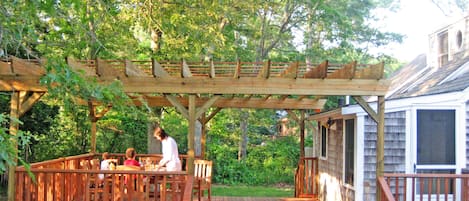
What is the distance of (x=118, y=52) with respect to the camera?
1373 cm

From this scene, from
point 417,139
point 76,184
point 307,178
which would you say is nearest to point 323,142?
point 307,178

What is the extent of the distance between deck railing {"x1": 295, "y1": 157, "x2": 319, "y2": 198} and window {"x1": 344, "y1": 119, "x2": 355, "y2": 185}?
2.30 metres

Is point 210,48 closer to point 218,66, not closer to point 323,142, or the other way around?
point 323,142

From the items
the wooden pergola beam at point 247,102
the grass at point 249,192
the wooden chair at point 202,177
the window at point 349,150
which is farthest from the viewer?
the grass at point 249,192

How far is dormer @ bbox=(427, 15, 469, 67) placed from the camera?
11.9m

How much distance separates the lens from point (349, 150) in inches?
337

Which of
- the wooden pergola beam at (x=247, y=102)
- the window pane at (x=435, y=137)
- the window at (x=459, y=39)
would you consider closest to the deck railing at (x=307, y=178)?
the wooden pergola beam at (x=247, y=102)

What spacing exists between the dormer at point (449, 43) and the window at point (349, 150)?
4.39m

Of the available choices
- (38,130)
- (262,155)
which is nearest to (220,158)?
(262,155)

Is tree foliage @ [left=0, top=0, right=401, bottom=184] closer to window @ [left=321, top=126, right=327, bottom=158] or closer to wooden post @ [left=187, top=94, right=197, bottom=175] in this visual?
wooden post @ [left=187, top=94, right=197, bottom=175]

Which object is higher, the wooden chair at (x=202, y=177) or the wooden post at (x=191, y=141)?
the wooden post at (x=191, y=141)

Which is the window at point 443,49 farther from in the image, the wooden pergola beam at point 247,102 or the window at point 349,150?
the window at point 349,150

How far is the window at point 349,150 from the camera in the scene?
8.36 m

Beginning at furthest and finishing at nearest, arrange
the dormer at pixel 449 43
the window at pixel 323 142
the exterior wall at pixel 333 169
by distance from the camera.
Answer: the dormer at pixel 449 43 → the window at pixel 323 142 → the exterior wall at pixel 333 169
